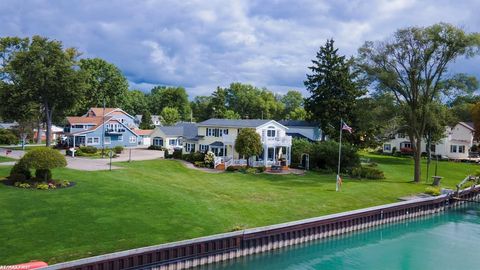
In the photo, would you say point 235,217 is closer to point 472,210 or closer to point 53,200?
point 53,200

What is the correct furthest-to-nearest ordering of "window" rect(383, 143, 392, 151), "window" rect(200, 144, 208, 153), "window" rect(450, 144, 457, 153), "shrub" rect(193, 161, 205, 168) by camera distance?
1. "window" rect(383, 143, 392, 151)
2. "window" rect(450, 144, 457, 153)
3. "window" rect(200, 144, 208, 153)
4. "shrub" rect(193, 161, 205, 168)

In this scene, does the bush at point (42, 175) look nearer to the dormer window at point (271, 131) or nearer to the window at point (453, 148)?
the dormer window at point (271, 131)

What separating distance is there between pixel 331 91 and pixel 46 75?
39.6 meters

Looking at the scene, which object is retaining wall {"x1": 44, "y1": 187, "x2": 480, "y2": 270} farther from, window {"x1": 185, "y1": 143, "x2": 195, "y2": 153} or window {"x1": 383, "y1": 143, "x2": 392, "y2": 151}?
window {"x1": 383, "y1": 143, "x2": 392, "y2": 151}

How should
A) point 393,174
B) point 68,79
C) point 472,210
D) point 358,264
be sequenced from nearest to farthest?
1. point 358,264
2. point 472,210
3. point 393,174
4. point 68,79

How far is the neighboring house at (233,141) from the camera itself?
165 ft

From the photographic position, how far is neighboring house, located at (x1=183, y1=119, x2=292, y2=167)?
165ft

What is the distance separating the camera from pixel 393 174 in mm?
53781

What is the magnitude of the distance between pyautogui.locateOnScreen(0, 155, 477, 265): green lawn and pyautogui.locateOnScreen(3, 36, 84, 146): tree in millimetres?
21043

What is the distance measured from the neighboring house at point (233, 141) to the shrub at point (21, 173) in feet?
73.7

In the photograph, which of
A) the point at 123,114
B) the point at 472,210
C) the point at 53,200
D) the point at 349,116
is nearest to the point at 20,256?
the point at 53,200

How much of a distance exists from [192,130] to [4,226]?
3939 cm

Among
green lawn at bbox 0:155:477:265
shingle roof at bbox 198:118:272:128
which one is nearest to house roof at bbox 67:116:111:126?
shingle roof at bbox 198:118:272:128

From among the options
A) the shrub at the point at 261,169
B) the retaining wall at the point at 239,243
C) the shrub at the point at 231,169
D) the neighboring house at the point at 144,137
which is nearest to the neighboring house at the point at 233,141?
the shrub at the point at 231,169
